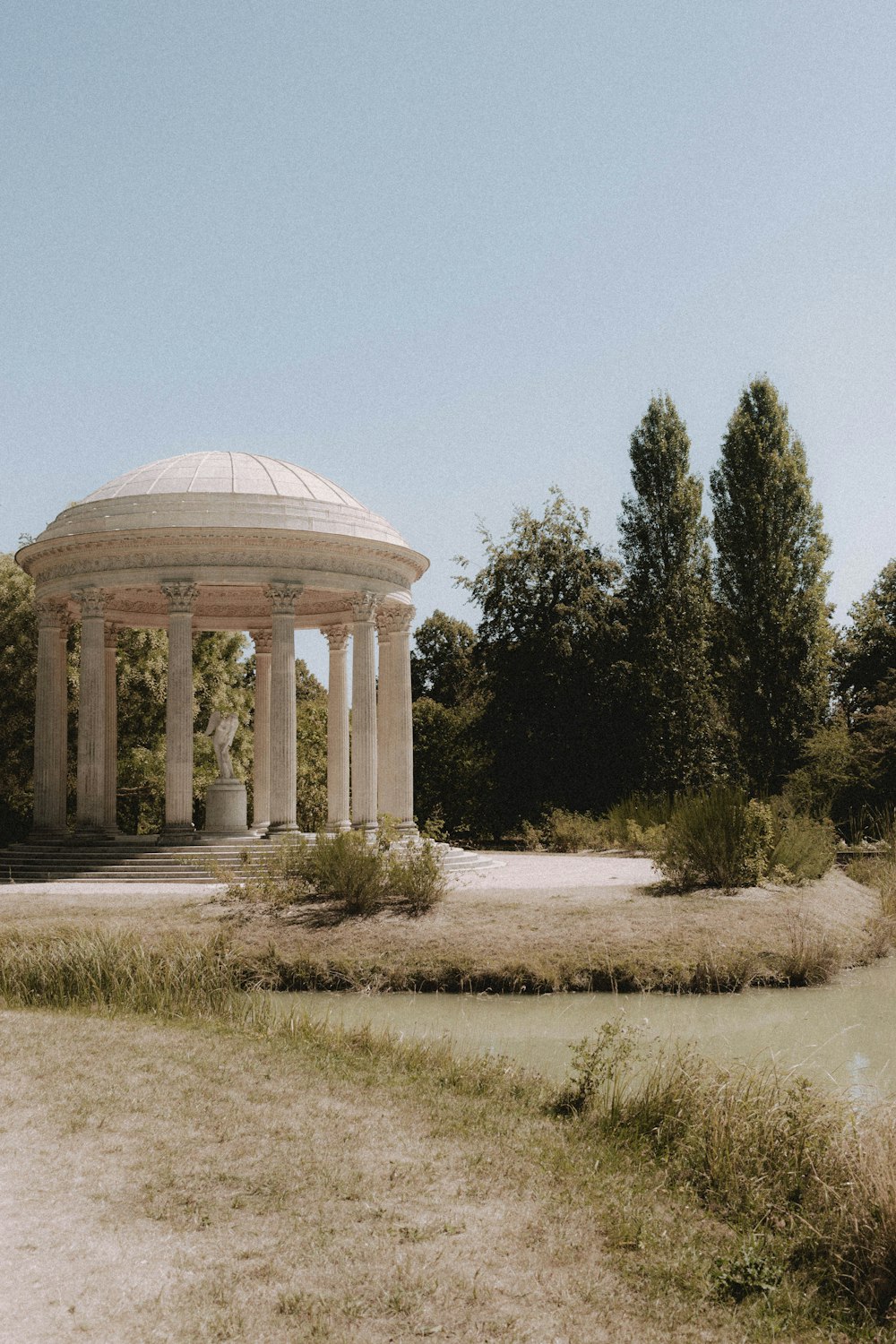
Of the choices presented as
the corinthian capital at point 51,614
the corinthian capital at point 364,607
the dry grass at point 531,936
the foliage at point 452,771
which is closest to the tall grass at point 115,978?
the dry grass at point 531,936

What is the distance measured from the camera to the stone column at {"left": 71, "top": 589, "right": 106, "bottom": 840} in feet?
127

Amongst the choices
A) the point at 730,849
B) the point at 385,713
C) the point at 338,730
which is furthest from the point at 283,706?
the point at 730,849

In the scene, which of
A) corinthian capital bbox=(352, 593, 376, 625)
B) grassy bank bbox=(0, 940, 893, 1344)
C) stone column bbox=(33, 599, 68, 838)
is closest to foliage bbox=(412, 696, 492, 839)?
corinthian capital bbox=(352, 593, 376, 625)

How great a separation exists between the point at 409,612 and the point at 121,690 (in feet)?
57.1

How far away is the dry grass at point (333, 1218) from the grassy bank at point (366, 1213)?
24mm

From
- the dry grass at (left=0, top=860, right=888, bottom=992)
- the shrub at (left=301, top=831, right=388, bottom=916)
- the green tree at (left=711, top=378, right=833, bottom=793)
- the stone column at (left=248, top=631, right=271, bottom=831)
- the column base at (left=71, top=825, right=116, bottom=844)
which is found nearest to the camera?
the dry grass at (left=0, top=860, right=888, bottom=992)

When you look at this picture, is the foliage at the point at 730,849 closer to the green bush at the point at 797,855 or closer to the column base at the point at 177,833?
the green bush at the point at 797,855

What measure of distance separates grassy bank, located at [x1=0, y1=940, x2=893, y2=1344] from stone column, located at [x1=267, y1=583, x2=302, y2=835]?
22.6 metres

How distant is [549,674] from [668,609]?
6083mm

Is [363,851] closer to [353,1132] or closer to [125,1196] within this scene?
[353,1132]

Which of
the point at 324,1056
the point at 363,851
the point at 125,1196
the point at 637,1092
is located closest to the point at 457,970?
the point at 363,851

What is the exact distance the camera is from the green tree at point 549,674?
55469 millimetres

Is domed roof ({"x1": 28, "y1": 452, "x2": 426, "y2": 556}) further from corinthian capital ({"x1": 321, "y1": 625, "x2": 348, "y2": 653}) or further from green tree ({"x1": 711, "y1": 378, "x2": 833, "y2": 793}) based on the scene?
green tree ({"x1": 711, "y1": 378, "x2": 833, "y2": 793})

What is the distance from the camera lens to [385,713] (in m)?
43.1
